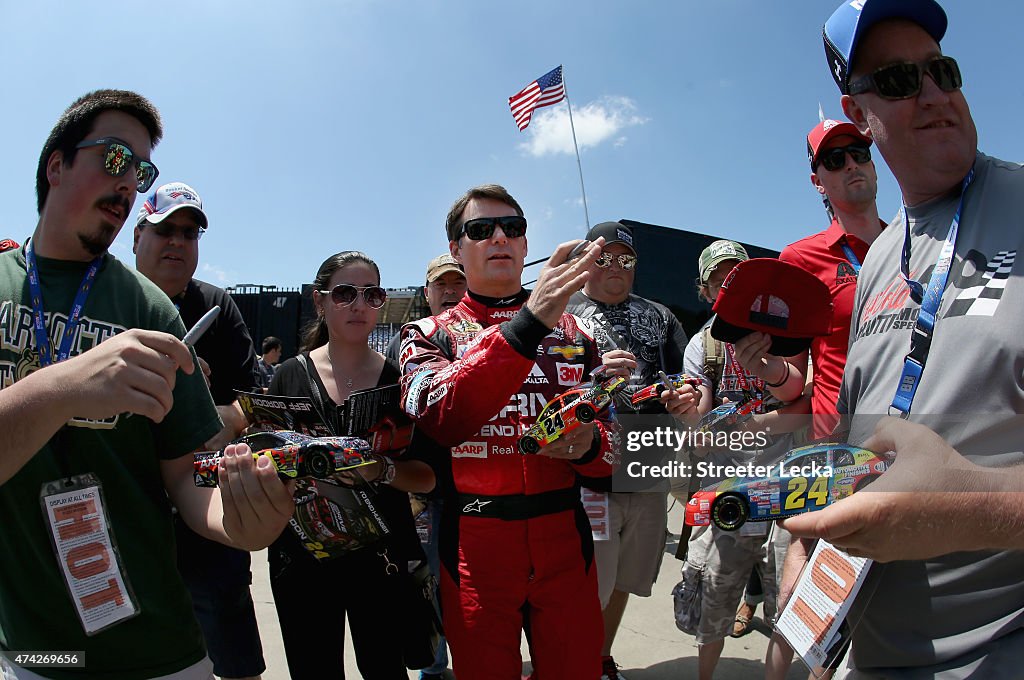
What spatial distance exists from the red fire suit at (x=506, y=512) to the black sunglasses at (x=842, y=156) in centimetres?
168

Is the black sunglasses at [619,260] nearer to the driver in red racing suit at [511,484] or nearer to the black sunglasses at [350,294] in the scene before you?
the driver in red racing suit at [511,484]

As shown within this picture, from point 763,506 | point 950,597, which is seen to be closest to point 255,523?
point 763,506

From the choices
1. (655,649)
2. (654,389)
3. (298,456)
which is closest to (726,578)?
(655,649)

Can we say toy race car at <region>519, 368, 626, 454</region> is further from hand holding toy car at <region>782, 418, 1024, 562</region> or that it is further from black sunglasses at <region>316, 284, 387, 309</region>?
black sunglasses at <region>316, 284, 387, 309</region>

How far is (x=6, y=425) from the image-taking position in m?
1.25

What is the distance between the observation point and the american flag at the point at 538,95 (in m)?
8.35

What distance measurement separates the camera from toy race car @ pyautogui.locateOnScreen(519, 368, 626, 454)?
6.61 feet

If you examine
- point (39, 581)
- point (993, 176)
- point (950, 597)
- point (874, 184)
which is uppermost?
point (874, 184)

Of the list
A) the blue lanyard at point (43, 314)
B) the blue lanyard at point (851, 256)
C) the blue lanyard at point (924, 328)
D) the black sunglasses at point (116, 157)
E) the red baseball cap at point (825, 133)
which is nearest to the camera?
the blue lanyard at point (924, 328)

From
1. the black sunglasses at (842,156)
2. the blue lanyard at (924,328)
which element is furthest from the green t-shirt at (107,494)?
the black sunglasses at (842,156)

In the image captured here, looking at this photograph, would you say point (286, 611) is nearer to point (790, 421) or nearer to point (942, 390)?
point (790, 421)

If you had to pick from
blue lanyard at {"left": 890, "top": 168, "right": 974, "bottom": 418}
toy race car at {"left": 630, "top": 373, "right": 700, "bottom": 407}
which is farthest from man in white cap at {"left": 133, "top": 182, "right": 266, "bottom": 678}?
blue lanyard at {"left": 890, "top": 168, "right": 974, "bottom": 418}

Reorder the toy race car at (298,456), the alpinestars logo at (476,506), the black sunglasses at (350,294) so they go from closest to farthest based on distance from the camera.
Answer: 1. the toy race car at (298,456)
2. the alpinestars logo at (476,506)
3. the black sunglasses at (350,294)

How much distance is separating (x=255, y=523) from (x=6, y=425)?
1.90 ft
